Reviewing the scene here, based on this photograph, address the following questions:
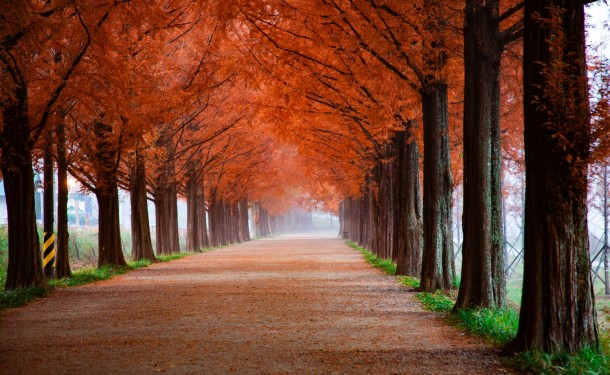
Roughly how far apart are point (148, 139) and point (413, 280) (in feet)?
36.8

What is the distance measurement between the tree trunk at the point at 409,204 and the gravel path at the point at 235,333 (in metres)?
1.74

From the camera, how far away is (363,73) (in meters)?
12.6

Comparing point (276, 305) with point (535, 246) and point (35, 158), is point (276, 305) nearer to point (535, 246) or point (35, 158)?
point (535, 246)

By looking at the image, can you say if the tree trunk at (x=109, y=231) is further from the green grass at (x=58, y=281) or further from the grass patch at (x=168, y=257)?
the grass patch at (x=168, y=257)

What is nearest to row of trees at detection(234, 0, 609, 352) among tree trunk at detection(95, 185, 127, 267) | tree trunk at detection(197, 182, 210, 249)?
tree trunk at detection(95, 185, 127, 267)

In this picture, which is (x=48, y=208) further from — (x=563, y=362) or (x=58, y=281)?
(x=563, y=362)

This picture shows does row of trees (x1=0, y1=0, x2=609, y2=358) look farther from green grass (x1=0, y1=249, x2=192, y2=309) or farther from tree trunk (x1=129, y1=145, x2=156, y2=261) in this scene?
green grass (x1=0, y1=249, x2=192, y2=309)

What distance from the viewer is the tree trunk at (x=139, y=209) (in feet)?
74.5

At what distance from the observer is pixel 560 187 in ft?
19.4

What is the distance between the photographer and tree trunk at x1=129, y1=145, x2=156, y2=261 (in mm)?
22719

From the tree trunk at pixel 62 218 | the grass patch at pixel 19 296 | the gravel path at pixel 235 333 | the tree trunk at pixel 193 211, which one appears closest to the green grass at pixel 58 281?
the grass patch at pixel 19 296

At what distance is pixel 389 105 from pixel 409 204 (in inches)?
103

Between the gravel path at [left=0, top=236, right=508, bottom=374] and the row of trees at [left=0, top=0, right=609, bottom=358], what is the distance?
3.58 ft

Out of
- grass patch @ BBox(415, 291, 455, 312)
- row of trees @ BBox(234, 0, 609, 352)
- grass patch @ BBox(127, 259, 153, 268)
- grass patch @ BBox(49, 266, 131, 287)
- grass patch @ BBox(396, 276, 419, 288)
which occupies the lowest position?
grass patch @ BBox(396, 276, 419, 288)
